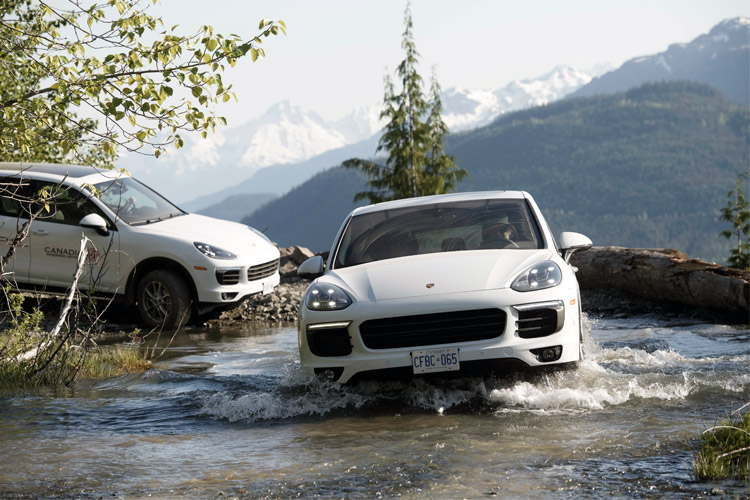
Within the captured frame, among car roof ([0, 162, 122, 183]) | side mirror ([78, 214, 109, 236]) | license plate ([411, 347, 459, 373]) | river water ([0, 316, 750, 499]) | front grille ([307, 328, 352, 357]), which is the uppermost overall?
car roof ([0, 162, 122, 183])

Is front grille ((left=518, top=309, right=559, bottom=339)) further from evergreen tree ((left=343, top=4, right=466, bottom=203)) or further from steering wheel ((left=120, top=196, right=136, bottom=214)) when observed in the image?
evergreen tree ((left=343, top=4, right=466, bottom=203))

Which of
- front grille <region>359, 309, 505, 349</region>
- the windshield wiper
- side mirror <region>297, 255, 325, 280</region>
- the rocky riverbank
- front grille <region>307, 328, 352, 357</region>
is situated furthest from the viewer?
the windshield wiper

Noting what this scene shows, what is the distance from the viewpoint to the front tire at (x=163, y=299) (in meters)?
11.0

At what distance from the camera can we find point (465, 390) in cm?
645

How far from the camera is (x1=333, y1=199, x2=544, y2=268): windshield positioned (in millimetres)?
7176

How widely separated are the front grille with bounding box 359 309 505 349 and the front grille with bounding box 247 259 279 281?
5.71 meters

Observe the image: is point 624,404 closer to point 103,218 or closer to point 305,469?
point 305,469

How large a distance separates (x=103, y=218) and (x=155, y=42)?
16.1 ft

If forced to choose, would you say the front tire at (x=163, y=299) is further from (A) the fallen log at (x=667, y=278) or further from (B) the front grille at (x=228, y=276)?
(A) the fallen log at (x=667, y=278)

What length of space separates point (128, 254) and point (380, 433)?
636cm

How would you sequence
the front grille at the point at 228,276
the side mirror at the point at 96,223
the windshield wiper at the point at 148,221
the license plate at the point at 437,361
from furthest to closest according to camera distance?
the windshield wiper at the point at 148,221 → the front grille at the point at 228,276 → the side mirror at the point at 96,223 → the license plate at the point at 437,361

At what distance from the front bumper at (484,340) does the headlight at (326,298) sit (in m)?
0.08

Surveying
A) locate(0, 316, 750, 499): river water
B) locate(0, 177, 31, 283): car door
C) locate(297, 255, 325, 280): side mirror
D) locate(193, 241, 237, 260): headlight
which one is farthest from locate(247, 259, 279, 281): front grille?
locate(297, 255, 325, 280): side mirror

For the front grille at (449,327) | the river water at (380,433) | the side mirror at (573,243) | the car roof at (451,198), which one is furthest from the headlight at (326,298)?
the side mirror at (573,243)
